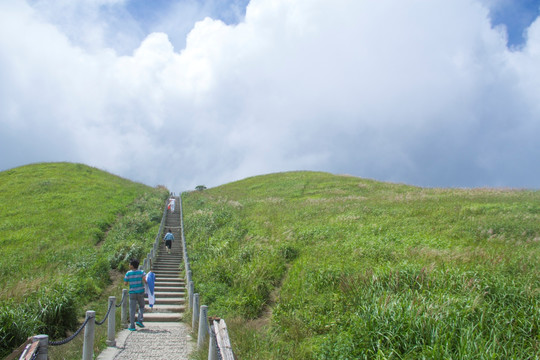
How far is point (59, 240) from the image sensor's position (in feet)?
68.4

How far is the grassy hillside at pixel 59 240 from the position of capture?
9.58m

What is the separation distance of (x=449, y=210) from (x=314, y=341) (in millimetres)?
14083

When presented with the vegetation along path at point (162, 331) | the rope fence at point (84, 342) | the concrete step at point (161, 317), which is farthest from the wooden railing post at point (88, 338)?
the concrete step at point (161, 317)

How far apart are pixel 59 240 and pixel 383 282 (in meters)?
19.6

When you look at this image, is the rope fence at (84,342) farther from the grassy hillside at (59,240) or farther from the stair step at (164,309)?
the grassy hillside at (59,240)

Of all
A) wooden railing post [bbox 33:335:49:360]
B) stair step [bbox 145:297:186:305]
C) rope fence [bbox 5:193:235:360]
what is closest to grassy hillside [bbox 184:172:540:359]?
stair step [bbox 145:297:186:305]

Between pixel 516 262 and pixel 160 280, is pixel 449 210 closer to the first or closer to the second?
pixel 516 262

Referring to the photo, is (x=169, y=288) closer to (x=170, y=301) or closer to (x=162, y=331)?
(x=170, y=301)

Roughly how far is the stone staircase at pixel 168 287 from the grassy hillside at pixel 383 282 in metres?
0.99

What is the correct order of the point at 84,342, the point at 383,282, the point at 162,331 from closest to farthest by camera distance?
the point at 84,342, the point at 383,282, the point at 162,331

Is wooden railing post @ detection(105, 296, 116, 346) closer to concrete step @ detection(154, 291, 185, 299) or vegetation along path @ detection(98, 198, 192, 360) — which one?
vegetation along path @ detection(98, 198, 192, 360)

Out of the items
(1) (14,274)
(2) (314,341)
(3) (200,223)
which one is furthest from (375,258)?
(3) (200,223)

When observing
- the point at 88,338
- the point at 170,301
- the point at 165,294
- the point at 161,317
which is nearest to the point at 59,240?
the point at 165,294

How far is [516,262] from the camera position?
9461 mm
